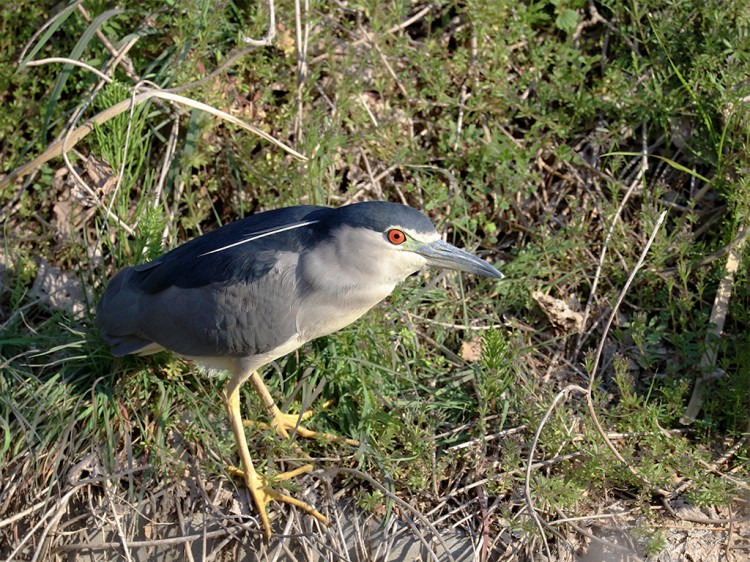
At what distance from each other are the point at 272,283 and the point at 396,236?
0.51 metres

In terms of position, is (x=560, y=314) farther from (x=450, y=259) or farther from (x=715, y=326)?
(x=450, y=259)

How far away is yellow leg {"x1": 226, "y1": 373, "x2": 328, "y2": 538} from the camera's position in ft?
11.6

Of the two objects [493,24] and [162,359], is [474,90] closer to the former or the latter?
[493,24]

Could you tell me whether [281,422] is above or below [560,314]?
below

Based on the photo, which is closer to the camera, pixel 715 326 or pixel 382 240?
pixel 382 240

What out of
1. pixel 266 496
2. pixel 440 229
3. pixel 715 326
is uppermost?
pixel 440 229

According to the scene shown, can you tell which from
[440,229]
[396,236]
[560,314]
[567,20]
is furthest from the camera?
[567,20]

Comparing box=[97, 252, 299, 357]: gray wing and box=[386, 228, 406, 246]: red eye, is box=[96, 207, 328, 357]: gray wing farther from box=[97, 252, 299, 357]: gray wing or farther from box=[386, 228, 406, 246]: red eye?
box=[386, 228, 406, 246]: red eye

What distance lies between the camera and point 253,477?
359cm

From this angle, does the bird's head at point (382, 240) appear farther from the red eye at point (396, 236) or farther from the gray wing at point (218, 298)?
the gray wing at point (218, 298)

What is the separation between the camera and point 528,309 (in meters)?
4.34

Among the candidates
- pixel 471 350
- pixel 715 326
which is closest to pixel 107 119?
pixel 471 350

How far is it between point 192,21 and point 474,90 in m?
1.55

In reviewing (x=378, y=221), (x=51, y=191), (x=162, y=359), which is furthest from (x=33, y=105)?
(x=378, y=221)
